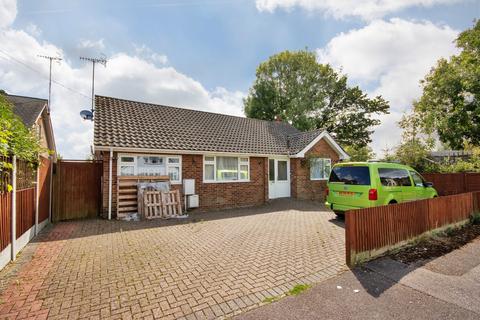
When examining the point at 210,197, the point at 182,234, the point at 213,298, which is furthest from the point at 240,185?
the point at 213,298

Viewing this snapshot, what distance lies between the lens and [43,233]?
6789mm

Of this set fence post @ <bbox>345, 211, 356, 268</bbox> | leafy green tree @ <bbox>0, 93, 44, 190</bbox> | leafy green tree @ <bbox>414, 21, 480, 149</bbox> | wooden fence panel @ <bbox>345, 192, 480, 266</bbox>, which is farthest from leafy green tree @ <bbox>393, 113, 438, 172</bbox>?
leafy green tree @ <bbox>0, 93, 44, 190</bbox>

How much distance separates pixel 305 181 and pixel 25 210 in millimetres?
12430

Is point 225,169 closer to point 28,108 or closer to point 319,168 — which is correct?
point 319,168

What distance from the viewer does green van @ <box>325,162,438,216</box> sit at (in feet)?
23.8

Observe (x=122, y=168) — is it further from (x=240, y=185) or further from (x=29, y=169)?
(x=240, y=185)

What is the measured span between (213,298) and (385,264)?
3.50 m

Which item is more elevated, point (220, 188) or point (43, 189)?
point (43, 189)

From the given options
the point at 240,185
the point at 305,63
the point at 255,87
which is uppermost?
the point at 305,63

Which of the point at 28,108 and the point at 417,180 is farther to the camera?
the point at 28,108

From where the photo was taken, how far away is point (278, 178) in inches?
542

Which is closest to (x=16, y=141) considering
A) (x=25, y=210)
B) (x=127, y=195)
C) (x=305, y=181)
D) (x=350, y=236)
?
(x=25, y=210)

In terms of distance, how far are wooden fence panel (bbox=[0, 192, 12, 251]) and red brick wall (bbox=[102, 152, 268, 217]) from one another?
4.22 meters

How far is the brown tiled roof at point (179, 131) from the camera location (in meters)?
9.88
